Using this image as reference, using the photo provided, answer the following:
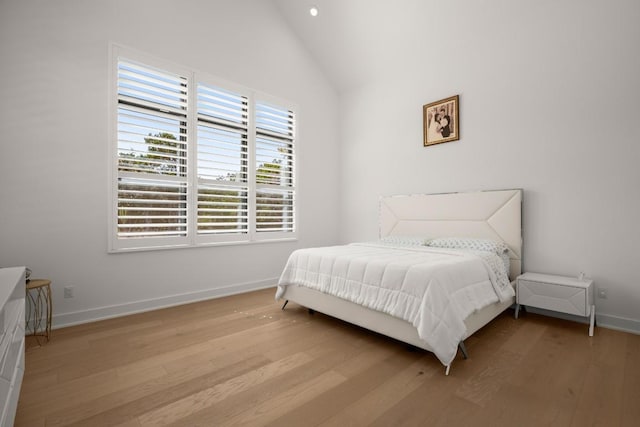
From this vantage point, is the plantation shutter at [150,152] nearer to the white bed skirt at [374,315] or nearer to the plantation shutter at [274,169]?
the plantation shutter at [274,169]

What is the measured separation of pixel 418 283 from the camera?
224cm

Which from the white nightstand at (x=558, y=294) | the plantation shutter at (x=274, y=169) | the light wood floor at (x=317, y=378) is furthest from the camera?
the plantation shutter at (x=274, y=169)

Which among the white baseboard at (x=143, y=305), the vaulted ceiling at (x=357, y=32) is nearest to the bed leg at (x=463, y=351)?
the white baseboard at (x=143, y=305)

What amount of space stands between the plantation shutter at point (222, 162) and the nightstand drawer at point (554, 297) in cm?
323

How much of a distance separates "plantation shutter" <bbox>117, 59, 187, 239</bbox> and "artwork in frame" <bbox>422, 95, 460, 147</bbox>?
3085 millimetres

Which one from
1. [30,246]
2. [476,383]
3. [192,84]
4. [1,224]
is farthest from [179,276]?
[476,383]

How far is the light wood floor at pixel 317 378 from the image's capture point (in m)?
1.63

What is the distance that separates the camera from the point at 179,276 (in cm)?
364

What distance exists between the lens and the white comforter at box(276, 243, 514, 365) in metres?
2.12

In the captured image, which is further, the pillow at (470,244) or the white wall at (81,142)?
the pillow at (470,244)

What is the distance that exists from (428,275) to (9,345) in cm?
226

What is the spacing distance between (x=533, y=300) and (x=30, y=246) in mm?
4572

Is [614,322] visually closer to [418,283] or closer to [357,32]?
[418,283]

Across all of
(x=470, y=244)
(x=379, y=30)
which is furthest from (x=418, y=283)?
(x=379, y=30)
